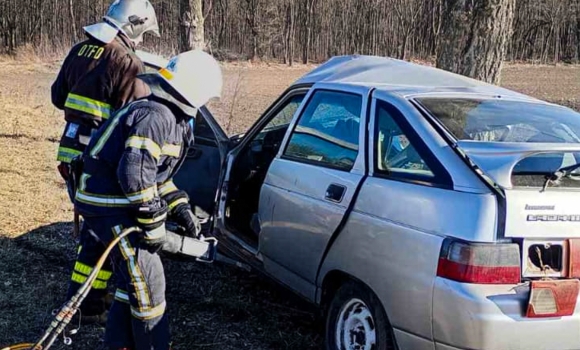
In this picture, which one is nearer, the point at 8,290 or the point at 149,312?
the point at 149,312

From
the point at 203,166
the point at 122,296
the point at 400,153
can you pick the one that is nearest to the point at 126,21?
the point at 203,166

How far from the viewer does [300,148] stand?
178 inches

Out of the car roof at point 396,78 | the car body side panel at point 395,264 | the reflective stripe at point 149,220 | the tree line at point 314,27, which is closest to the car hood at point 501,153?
the car body side panel at point 395,264

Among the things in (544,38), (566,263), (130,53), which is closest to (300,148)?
(130,53)

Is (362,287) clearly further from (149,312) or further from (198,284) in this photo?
(198,284)

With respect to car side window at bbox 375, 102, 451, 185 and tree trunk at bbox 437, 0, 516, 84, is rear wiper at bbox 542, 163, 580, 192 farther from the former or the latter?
tree trunk at bbox 437, 0, 516, 84

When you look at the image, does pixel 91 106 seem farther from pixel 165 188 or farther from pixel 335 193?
pixel 335 193

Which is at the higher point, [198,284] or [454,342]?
[454,342]

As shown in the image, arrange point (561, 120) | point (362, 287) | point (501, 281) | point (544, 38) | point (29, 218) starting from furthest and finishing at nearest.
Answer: point (544, 38), point (29, 218), point (561, 120), point (362, 287), point (501, 281)

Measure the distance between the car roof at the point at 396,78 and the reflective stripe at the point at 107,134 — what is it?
138cm

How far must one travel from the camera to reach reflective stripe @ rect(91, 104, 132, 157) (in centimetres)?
380

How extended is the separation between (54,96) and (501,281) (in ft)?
12.2

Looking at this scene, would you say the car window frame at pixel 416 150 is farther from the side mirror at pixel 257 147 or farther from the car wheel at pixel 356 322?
the side mirror at pixel 257 147

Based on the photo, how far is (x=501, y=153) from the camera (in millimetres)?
3340
